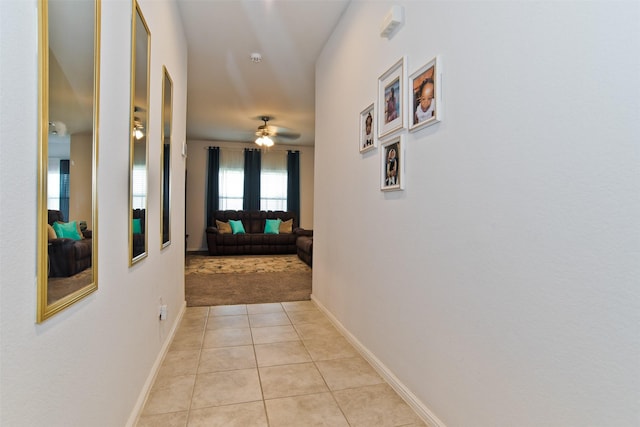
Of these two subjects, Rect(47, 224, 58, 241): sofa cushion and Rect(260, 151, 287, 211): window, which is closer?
Rect(47, 224, 58, 241): sofa cushion

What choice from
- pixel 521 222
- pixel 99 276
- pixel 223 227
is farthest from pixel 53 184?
pixel 223 227

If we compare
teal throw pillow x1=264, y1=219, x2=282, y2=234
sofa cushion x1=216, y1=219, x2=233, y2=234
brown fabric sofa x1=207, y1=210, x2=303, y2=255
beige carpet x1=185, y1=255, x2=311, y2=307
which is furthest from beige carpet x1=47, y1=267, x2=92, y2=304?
teal throw pillow x1=264, y1=219, x2=282, y2=234

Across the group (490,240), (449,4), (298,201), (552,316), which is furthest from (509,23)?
(298,201)

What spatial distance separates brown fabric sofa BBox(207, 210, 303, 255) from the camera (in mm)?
7230

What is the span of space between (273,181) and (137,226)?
6.90 meters

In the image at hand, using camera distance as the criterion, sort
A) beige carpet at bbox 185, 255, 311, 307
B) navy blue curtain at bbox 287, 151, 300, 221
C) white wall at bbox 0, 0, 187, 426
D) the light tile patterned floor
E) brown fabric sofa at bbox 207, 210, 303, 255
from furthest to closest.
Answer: navy blue curtain at bbox 287, 151, 300, 221 < brown fabric sofa at bbox 207, 210, 303, 255 < beige carpet at bbox 185, 255, 311, 307 < the light tile patterned floor < white wall at bbox 0, 0, 187, 426

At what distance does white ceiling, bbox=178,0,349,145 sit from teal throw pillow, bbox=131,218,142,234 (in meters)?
2.00

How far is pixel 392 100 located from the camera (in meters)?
2.05

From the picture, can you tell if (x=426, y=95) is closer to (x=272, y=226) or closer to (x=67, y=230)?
(x=67, y=230)

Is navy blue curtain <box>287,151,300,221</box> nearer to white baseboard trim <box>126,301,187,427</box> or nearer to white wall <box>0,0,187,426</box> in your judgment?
Result: white baseboard trim <box>126,301,187,427</box>

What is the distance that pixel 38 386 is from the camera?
83cm

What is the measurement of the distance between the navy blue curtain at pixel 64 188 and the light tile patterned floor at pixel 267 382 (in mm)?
1249

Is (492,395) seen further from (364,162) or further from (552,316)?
(364,162)

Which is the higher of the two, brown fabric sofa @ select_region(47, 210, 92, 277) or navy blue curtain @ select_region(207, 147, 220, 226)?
navy blue curtain @ select_region(207, 147, 220, 226)
